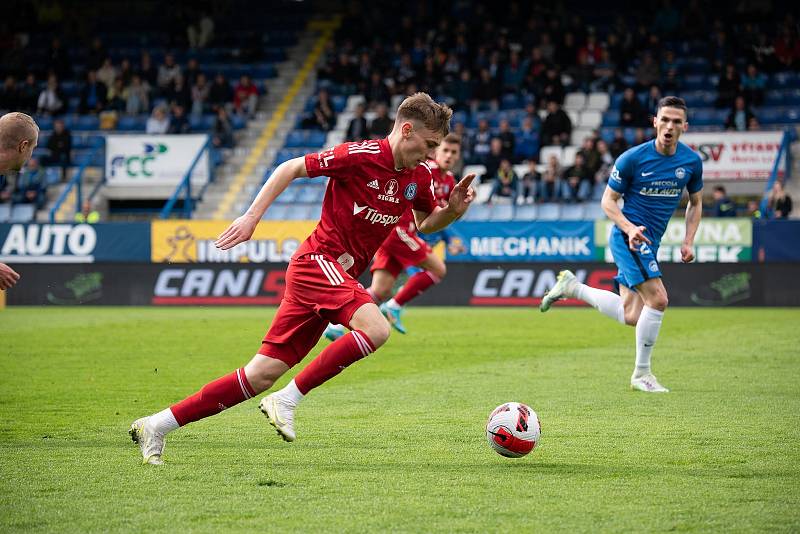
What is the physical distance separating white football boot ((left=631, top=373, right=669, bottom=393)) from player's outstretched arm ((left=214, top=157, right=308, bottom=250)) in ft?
14.5

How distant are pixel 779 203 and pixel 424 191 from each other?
57.4 feet

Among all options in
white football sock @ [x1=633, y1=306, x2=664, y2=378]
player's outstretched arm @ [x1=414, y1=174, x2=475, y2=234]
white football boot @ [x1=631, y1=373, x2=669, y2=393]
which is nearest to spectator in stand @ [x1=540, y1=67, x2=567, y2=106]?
white football sock @ [x1=633, y1=306, x2=664, y2=378]

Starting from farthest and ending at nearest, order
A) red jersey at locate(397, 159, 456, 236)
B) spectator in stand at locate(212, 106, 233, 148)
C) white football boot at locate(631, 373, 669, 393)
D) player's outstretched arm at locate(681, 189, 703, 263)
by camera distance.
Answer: spectator in stand at locate(212, 106, 233, 148) → red jersey at locate(397, 159, 456, 236) → player's outstretched arm at locate(681, 189, 703, 263) → white football boot at locate(631, 373, 669, 393)

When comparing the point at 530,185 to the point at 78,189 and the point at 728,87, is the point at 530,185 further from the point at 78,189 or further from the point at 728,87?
the point at 78,189

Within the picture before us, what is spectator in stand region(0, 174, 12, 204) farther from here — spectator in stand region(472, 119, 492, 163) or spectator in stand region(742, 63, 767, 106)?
spectator in stand region(742, 63, 767, 106)

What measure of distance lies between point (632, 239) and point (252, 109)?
74.6 feet

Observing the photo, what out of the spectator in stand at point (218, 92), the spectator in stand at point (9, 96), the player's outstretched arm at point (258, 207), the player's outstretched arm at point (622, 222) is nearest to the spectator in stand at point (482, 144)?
the spectator in stand at point (218, 92)

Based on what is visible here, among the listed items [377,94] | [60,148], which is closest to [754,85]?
[377,94]

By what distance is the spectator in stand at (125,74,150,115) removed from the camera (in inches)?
1193

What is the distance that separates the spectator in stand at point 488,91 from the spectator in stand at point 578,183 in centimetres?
427

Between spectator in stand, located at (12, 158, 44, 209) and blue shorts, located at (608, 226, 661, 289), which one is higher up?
blue shorts, located at (608, 226, 661, 289)

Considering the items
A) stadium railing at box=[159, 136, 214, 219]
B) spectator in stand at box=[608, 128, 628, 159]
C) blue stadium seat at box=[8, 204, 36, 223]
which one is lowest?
blue stadium seat at box=[8, 204, 36, 223]

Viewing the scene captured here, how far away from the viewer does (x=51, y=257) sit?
2431 centimetres

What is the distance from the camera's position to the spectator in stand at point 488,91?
28.1m
